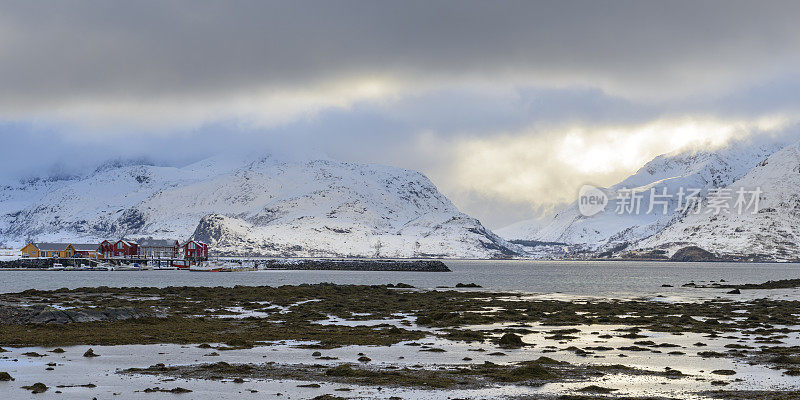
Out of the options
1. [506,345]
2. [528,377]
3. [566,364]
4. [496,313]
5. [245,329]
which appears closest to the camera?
[528,377]

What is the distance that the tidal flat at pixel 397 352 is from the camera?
3145 centimetres

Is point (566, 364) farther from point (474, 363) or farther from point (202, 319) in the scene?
point (202, 319)

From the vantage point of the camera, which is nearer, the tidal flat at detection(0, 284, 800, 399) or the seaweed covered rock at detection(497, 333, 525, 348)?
the tidal flat at detection(0, 284, 800, 399)

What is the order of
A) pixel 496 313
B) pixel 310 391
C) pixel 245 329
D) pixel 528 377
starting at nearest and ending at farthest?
pixel 310 391
pixel 528 377
pixel 245 329
pixel 496 313

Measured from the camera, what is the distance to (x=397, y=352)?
4334 cm

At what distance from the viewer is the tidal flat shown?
31.5 metres

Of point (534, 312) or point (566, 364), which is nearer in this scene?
point (566, 364)

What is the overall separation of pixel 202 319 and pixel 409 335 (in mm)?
18934

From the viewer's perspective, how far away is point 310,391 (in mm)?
30672

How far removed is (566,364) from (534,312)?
32.3 m

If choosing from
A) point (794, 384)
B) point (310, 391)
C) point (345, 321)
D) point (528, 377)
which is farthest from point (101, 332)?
point (794, 384)

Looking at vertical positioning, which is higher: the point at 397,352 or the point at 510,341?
the point at 510,341

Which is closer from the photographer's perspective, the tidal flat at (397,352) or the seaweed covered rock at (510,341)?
the tidal flat at (397,352)

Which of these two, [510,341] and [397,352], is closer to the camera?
[397,352]
